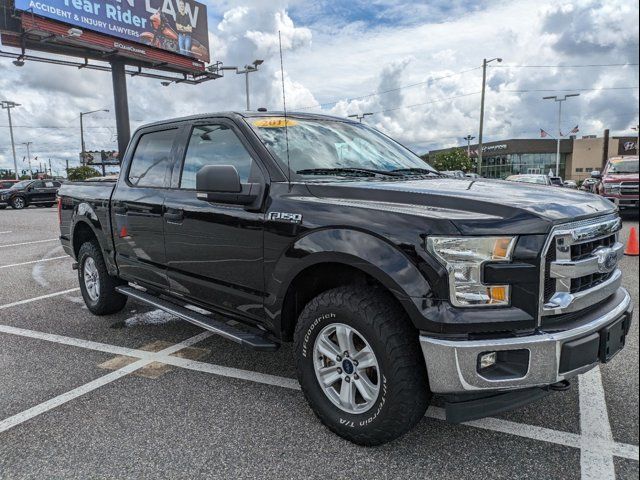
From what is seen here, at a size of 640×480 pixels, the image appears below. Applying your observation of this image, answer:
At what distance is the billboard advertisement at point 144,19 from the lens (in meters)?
27.0

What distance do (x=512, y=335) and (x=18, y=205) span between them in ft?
96.1

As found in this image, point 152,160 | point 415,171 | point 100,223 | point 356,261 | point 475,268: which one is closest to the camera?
point 475,268

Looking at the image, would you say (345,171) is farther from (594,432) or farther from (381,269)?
(594,432)

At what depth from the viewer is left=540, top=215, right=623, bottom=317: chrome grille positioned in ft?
7.42

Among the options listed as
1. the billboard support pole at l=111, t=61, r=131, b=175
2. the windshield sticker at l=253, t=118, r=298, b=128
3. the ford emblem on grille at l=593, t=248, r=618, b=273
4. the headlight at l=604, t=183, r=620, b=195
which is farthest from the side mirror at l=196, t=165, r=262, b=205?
the billboard support pole at l=111, t=61, r=131, b=175

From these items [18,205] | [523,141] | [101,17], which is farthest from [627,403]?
[523,141]

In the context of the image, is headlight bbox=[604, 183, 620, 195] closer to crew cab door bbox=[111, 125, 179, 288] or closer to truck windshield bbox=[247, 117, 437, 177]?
truck windshield bbox=[247, 117, 437, 177]

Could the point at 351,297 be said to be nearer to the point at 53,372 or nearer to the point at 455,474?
the point at 455,474

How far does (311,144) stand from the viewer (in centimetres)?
343

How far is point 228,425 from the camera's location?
293 cm

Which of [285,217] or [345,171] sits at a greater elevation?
[345,171]

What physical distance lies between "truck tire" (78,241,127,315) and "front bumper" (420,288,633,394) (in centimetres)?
379

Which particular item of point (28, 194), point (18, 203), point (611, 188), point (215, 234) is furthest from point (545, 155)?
point (215, 234)

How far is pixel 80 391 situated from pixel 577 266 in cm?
322
